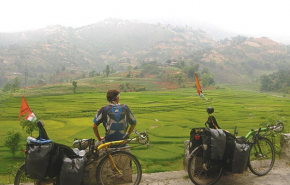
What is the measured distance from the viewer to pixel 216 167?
4.16 meters

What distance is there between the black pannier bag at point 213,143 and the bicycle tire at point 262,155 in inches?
47.4

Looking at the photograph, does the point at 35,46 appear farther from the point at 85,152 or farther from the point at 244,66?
the point at 85,152

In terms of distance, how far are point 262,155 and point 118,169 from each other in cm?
271

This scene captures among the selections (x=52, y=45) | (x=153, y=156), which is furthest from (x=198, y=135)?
(x=52, y=45)

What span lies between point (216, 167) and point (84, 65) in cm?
15779

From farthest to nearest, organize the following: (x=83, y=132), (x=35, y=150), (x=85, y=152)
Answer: (x=83, y=132)
(x=85, y=152)
(x=35, y=150)

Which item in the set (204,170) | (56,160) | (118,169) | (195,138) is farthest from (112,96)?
(204,170)

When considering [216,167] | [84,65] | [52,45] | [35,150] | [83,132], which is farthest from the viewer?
[52,45]

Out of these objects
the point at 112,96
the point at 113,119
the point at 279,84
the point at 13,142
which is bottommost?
the point at 13,142

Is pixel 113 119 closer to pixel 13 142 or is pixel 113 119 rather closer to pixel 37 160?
pixel 37 160

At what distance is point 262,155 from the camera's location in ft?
15.9

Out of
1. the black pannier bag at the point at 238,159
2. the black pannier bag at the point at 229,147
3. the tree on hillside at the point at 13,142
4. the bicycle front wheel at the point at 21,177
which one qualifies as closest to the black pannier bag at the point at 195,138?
the black pannier bag at the point at 229,147

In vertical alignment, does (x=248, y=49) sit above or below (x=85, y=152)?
above

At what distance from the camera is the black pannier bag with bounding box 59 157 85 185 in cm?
331
